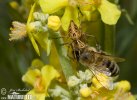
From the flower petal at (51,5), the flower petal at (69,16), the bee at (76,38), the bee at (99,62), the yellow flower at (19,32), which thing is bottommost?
A: the bee at (99,62)

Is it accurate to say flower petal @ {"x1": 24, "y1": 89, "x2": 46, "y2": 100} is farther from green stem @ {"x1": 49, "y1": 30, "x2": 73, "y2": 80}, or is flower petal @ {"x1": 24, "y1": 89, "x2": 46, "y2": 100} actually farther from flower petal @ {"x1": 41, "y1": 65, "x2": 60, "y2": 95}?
green stem @ {"x1": 49, "y1": 30, "x2": 73, "y2": 80}

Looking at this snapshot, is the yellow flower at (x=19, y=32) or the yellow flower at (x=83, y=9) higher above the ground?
the yellow flower at (x=83, y=9)

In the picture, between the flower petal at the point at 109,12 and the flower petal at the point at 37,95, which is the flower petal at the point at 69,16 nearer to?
the flower petal at the point at 109,12

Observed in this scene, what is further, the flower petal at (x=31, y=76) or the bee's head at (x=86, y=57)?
the flower petal at (x=31, y=76)

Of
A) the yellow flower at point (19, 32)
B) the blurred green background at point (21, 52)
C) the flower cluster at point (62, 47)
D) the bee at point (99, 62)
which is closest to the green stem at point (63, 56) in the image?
the flower cluster at point (62, 47)

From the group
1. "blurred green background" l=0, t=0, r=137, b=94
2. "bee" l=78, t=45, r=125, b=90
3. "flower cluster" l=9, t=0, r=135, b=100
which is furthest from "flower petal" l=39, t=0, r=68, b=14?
"blurred green background" l=0, t=0, r=137, b=94

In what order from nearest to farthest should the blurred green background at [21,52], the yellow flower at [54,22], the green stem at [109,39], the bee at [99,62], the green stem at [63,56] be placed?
the yellow flower at [54,22]
the green stem at [63,56]
the bee at [99,62]
the green stem at [109,39]
the blurred green background at [21,52]

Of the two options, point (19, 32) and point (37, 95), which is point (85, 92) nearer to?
point (37, 95)
